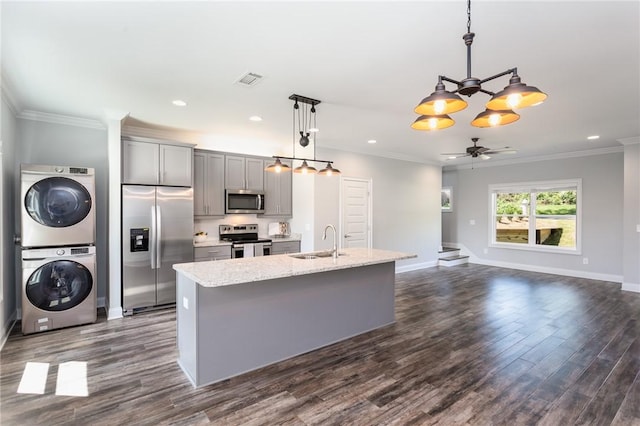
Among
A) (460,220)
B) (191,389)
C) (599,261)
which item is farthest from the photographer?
(460,220)

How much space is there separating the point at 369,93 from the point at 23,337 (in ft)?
15.4

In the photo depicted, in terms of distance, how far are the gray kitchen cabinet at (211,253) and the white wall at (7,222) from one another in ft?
6.88

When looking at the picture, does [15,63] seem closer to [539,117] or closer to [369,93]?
[369,93]

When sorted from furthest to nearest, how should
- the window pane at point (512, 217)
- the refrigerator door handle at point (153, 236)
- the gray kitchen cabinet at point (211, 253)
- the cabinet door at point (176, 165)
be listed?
the window pane at point (512, 217) < the gray kitchen cabinet at point (211, 253) < the cabinet door at point (176, 165) < the refrigerator door handle at point (153, 236)

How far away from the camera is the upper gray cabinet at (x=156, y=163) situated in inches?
172

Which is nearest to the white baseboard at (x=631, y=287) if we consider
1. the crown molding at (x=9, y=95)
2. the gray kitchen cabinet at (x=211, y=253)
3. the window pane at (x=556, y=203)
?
the window pane at (x=556, y=203)

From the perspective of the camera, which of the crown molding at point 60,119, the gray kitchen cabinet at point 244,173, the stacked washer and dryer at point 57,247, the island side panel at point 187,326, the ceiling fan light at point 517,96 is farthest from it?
the gray kitchen cabinet at point 244,173

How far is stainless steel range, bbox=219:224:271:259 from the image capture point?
5.36 metres

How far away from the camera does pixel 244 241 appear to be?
18.0ft

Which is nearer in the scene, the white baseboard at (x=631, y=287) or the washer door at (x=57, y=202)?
the washer door at (x=57, y=202)

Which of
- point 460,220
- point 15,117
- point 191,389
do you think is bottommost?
point 191,389

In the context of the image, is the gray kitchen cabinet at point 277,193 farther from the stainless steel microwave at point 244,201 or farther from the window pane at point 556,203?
the window pane at point 556,203

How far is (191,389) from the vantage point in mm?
2574

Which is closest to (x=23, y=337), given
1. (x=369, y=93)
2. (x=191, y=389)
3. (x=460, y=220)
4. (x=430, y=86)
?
(x=191, y=389)
